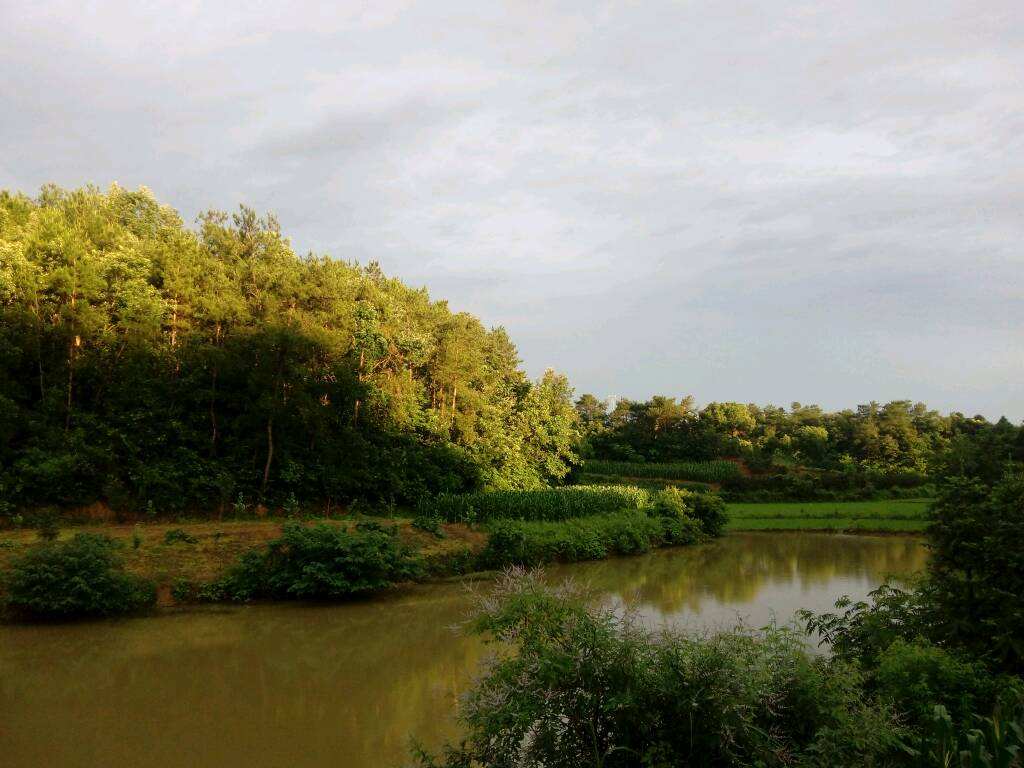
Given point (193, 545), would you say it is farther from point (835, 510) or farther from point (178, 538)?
point (835, 510)

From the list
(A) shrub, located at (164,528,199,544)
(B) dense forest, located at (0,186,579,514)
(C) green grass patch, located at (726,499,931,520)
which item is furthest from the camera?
(C) green grass patch, located at (726,499,931,520)

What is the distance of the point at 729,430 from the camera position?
5253 cm

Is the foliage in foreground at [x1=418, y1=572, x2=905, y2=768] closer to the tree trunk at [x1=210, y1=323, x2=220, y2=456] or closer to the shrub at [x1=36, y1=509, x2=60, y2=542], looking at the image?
the shrub at [x1=36, y1=509, x2=60, y2=542]

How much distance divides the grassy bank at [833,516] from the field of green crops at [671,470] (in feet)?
28.5

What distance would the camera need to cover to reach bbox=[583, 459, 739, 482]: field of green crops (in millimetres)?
42906

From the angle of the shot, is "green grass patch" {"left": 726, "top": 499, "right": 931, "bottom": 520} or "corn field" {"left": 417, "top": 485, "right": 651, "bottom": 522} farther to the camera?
"green grass patch" {"left": 726, "top": 499, "right": 931, "bottom": 520}

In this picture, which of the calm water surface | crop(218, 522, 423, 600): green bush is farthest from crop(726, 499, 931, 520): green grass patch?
crop(218, 522, 423, 600): green bush

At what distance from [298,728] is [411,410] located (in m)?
19.2

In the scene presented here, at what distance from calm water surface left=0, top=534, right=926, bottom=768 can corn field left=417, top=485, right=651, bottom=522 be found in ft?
18.0

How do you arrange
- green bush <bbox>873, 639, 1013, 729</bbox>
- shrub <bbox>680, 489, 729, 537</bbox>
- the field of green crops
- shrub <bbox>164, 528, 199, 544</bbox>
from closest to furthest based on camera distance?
1. green bush <bbox>873, 639, 1013, 729</bbox>
2. shrub <bbox>164, 528, 199, 544</bbox>
3. shrub <bbox>680, 489, 729, 537</bbox>
4. the field of green crops

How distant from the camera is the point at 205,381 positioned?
22859 mm

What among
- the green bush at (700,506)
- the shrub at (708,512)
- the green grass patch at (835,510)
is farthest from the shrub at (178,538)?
the green grass patch at (835,510)

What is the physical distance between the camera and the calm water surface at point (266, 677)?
7.83 metres

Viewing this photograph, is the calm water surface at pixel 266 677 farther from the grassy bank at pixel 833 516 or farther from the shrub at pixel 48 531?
the grassy bank at pixel 833 516
